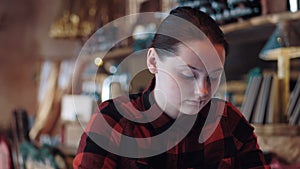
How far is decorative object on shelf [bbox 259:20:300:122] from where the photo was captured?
1.40 m

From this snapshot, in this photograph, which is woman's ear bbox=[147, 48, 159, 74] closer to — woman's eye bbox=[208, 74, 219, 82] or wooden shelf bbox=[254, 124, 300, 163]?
woman's eye bbox=[208, 74, 219, 82]

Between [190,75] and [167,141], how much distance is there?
8 centimetres

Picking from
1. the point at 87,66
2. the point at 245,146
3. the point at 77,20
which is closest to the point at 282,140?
the point at 87,66

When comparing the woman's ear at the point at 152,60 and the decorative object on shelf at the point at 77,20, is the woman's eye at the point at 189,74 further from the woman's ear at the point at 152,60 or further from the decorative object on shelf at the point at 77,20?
the decorative object on shelf at the point at 77,20

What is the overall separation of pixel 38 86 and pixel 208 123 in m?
3.19

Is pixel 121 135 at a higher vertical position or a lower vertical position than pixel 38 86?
higher

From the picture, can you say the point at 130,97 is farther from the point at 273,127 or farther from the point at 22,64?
the point at 22,64

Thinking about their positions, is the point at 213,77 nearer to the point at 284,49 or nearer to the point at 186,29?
the point at 186,29

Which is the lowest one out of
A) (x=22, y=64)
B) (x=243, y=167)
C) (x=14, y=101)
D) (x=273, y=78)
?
(x=14, y=101)

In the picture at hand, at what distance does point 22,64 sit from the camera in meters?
3.73

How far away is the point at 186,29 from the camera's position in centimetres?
52

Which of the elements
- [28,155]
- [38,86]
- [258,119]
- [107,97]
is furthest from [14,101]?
[107,97]

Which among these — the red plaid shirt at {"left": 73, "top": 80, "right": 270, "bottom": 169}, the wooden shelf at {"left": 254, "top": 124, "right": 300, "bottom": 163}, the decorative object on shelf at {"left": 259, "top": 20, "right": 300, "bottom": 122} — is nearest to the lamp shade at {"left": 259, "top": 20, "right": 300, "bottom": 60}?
the decorative object on shelf at {"left": 259, "top": 20, "right": 300, "bottom": 122}

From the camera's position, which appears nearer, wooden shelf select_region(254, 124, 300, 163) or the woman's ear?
the woman's ear
